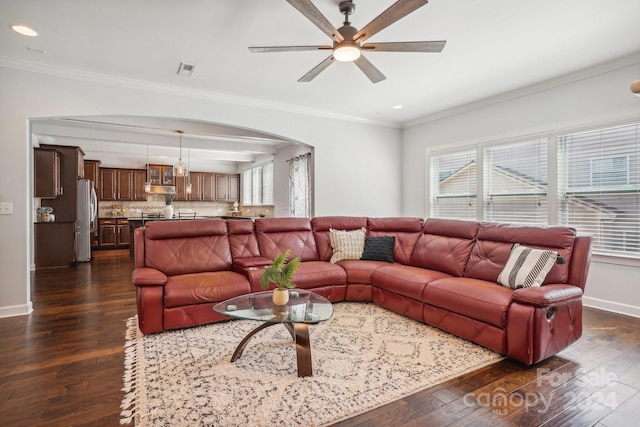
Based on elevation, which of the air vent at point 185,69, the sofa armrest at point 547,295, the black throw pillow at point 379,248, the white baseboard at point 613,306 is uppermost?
the air vent at point 185,69

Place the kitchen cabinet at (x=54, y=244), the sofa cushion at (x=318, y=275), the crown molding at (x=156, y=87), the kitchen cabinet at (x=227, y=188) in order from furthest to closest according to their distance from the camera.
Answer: the kitchen cabinet at (x=227, y=188), the kitchen cabinet at (x=54, y=244), the sofa cushion at (x=318, y=275), the crown molding at (x=156, y=87)

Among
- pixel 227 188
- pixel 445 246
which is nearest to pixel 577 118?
pixel 445 246

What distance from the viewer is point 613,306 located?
3.63 meters

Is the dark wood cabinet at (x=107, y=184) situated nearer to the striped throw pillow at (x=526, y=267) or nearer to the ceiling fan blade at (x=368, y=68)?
the ceiling fan blade at (x=368, y=68)

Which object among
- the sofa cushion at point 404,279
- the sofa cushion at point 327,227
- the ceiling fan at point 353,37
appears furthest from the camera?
the sofa cushion at point 327,227

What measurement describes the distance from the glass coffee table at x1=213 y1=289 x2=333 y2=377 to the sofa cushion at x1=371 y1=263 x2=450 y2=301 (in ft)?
3.55

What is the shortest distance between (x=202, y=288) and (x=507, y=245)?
298 centimetres

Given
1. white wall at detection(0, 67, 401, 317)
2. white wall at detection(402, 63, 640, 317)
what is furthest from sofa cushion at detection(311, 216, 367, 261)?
white wall at detection(402, 63, 640, 317)

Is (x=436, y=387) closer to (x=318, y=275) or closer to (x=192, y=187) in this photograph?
(x=318, y=275)

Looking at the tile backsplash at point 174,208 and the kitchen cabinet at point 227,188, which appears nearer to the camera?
the tile backsplash at point 174,208

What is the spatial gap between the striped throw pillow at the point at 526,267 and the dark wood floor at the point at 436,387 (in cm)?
60

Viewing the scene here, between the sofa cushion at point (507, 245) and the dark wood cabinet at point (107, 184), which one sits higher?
the dark wood cabinet at point (107, 184)

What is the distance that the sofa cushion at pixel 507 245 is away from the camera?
2.79m

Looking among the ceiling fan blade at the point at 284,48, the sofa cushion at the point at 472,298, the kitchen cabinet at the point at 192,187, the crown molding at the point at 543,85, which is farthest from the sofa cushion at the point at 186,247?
the kitchen cabinet at the point at 192,187
